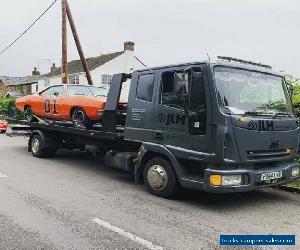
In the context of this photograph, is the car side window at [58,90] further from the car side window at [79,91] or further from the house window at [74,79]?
the house window at [74,79]

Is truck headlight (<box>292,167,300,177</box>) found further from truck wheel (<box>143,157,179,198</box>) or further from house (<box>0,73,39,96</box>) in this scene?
house (<box>0,73,39,96</box>)

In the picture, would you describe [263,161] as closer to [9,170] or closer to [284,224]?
[284,224]

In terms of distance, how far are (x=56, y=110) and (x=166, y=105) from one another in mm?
4672

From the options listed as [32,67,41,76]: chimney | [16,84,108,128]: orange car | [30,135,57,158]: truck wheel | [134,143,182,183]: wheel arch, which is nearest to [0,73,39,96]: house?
[32,67,41,76]: chimney

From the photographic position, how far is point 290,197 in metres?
7.81

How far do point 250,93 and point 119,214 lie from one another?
2.81m

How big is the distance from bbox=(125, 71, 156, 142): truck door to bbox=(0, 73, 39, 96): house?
51391 millimetres

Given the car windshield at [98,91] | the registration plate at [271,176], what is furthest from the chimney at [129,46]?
the registration plate at [271,176]

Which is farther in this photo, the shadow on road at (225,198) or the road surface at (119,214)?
the shadow on road at (225,198)

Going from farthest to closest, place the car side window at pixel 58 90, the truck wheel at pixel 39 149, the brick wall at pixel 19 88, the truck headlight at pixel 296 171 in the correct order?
the brick wall at pixel 19 88
the truck wheel at pixel 39 149
the car side window at pixel 58 90
the truck headlight at pixel 296 171

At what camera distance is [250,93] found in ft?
22.4

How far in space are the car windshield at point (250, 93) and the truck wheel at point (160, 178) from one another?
1514 millimetres

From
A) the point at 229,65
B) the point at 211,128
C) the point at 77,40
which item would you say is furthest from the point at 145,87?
the point at 77,40

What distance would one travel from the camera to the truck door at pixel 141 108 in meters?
7.64
